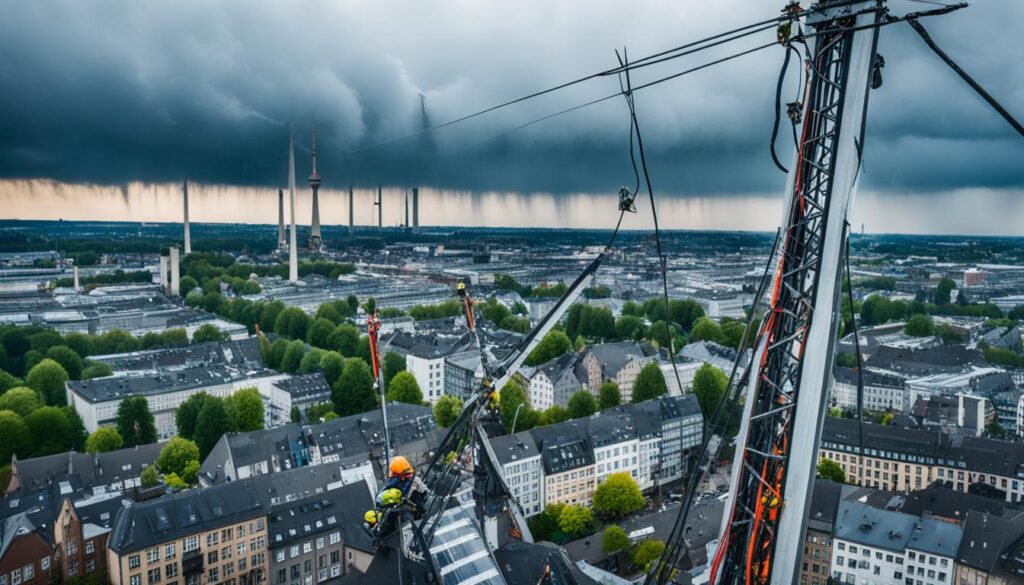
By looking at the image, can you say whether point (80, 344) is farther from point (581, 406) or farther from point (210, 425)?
point (581, 406)

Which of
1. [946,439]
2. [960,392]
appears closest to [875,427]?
[946,439]

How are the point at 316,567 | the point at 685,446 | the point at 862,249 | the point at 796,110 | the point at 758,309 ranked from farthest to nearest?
1. the point at 862,249
2. the point at 685,446
3. the point at 316,567
4. the point at 758,309
5. the point at 796,110

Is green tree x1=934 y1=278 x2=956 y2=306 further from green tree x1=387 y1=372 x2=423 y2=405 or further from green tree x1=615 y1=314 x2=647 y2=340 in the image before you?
green tree x1=387 y1=372 x2=423 y2=405

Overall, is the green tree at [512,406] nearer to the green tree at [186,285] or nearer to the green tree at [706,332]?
the green tree at [706,332]

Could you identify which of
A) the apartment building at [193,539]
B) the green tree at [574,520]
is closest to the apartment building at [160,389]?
the apartment building at [193,539]

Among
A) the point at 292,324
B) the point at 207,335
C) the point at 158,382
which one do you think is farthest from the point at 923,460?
the point at 207,335

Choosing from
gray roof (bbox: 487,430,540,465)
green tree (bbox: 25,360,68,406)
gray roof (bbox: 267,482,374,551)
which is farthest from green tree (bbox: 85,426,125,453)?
gray roof (bbox: 487,430,540,465)

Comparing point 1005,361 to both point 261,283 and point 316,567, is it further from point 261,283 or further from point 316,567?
point 261,283
